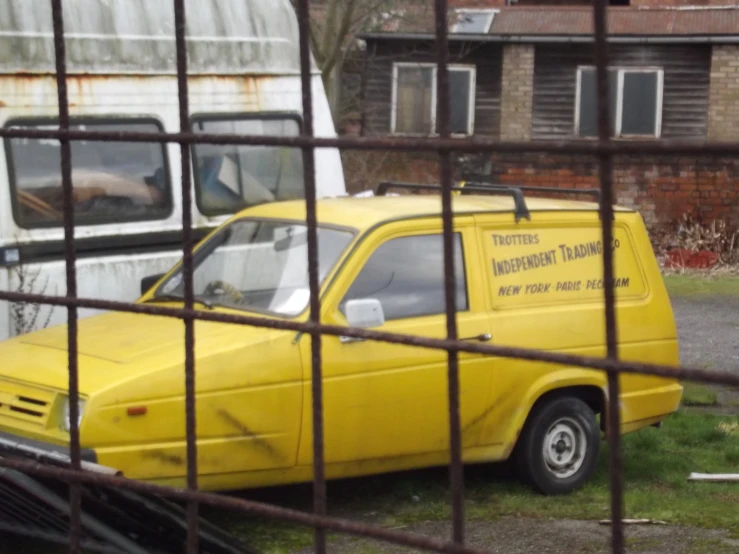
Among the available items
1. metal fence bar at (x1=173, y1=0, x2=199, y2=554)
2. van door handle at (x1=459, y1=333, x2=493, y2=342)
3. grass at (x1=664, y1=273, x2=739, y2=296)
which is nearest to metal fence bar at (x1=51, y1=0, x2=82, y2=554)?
metal fence bar at (x1=173, y1=0, x2=199, y2=554)

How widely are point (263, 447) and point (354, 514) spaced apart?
79 centimetres

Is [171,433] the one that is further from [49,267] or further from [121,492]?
[49,267]

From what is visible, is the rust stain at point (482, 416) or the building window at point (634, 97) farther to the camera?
the building window at point (634, 97)

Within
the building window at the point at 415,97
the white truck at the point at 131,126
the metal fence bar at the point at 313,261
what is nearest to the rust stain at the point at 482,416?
the white truck at the point at 131,126

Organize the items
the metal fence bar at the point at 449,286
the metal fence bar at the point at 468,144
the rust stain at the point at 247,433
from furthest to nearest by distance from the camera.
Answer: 1. the rust stain at the point at 247,433
2. the metal fence bar at the point at 449,286
3. the metal fence bar at the point at 468,144

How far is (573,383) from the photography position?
5441mm

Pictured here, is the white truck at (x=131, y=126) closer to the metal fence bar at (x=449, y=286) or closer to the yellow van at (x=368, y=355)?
the yellow van at (x=368, y=355)

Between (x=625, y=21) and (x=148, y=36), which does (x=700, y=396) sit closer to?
(x=148, y=36)

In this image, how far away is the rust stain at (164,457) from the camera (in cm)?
432

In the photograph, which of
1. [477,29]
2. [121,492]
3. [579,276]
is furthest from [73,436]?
[477,29]

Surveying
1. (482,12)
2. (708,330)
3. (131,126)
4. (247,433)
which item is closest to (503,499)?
(247,433)

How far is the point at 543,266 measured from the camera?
212 inches

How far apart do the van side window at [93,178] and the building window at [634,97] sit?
40.3ft

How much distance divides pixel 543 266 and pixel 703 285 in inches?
271
